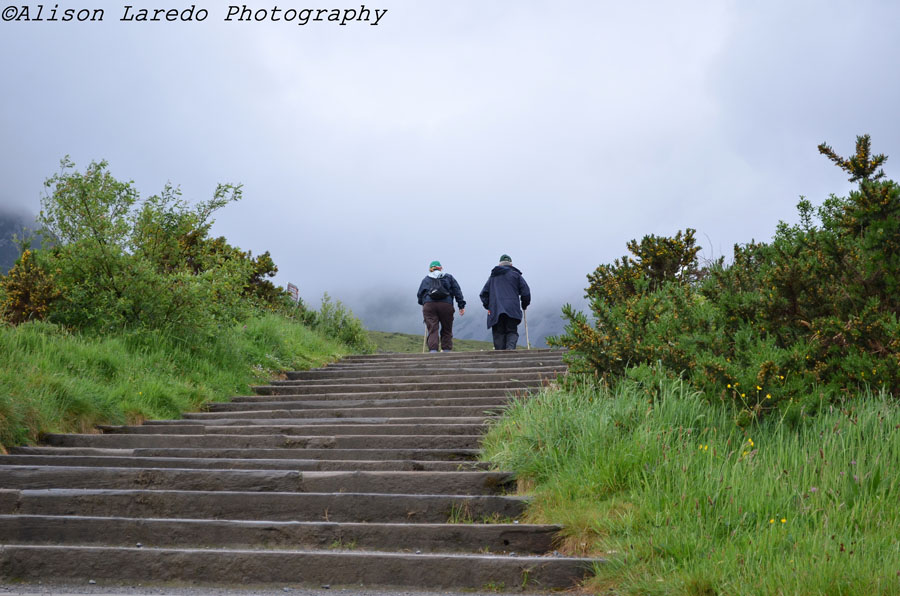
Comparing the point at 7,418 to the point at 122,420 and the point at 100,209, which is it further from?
the point at 100,209

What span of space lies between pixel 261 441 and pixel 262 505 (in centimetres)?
192

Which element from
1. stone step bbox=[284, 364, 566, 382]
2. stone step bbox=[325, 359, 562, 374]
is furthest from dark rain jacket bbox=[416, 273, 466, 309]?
stone step bbox=[284, 364, 566, 382]

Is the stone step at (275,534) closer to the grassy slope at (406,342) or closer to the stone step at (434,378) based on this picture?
the stone step at (434,378)

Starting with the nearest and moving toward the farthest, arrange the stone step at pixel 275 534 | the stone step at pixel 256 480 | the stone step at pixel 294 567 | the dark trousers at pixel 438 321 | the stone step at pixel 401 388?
the stone step at pixel 294 567 < the stone step at pixel 275 534 < the stone step at pixel 256 480 < the stone step at pixel 401 388 < the dark trousers at pixel 438 321

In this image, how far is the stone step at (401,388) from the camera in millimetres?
8727

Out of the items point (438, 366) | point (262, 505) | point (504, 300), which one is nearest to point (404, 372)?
point (438, 366)

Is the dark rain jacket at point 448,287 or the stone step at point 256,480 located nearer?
the stone step at point 256,480

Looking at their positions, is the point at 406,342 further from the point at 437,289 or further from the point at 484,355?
the point at 484,355

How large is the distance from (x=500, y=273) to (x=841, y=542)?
470 inches

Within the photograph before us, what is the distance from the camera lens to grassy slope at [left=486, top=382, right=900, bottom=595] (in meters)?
3.17

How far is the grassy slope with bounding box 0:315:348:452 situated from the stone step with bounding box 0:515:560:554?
6.26ft

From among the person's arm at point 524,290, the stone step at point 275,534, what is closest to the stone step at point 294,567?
the stone step at point 275,534

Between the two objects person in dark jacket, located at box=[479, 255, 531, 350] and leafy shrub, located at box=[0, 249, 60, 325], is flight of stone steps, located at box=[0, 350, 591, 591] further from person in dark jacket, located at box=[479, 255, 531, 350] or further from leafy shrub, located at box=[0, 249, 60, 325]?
person in dark jacket, located at box=[479, 255, 531, 350]

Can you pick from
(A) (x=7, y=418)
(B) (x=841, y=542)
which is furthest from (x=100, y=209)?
(B) (x=841, y=542)
